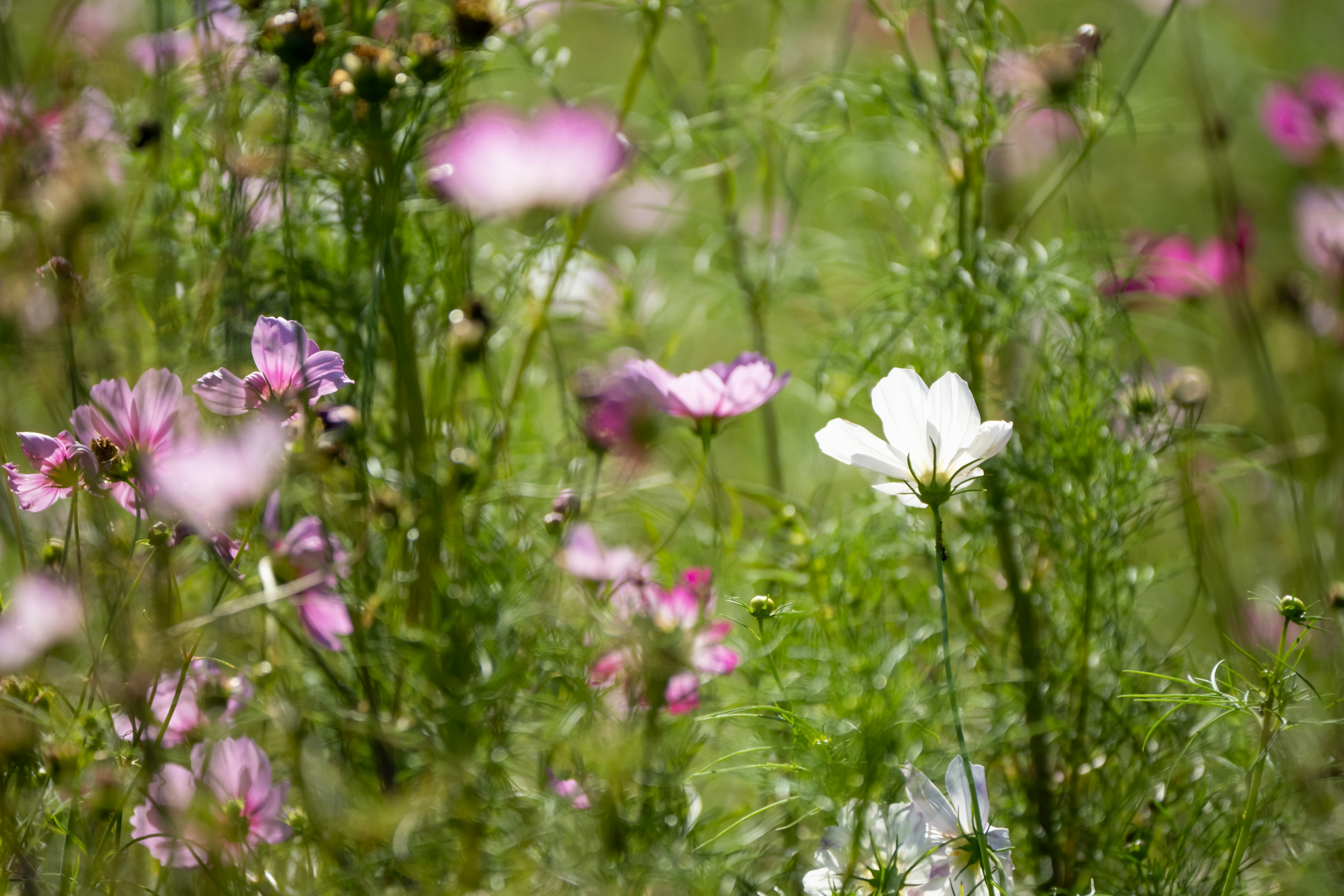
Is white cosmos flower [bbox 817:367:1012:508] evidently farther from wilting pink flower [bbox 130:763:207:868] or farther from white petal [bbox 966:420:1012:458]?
wilting pink flower [bbox 130:763:207:868]

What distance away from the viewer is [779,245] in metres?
0.83

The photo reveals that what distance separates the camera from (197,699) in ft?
1.62

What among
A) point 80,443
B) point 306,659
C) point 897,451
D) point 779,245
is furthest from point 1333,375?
point 80,443

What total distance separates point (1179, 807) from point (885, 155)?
880 mm

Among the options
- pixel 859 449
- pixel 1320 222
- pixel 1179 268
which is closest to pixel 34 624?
pixel 859 449

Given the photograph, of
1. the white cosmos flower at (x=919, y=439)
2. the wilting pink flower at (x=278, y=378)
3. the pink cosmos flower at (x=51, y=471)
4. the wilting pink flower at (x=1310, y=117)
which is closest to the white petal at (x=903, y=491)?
the white cosmos flower at (x=919, y=439)

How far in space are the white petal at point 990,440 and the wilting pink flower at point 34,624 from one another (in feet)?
1.29

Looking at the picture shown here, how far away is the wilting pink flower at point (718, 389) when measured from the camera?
486mm

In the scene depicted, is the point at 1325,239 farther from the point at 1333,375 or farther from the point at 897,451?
the point at 897,451

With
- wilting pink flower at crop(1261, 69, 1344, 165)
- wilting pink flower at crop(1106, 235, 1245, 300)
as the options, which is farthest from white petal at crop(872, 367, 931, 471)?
wilting pink flower at crop(1261, 69, 1344, 165)

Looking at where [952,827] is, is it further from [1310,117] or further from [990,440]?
[1310,117]

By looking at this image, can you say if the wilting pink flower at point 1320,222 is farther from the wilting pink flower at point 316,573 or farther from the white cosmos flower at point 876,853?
the wilting pink flower at point 316,573

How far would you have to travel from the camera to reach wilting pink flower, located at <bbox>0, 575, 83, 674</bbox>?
0.44 metres

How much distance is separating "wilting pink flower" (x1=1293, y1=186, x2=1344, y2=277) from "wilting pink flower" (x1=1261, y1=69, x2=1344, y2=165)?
42 millimetres
